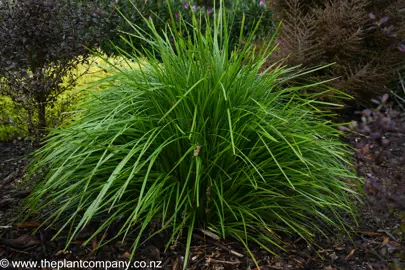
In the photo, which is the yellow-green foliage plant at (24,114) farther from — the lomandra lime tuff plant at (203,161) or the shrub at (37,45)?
the lomandra lime tuff plant at (203,161)

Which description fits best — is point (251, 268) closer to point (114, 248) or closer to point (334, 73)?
point (114, 248)

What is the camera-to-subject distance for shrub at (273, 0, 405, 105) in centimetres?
492

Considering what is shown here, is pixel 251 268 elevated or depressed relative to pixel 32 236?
depressed

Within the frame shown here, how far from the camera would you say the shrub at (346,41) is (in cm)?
492

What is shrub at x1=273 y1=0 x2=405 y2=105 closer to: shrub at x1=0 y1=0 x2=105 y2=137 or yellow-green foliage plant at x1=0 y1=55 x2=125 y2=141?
yellow-green foliage plant at x1=0 y1=55 x2=125 y2=141

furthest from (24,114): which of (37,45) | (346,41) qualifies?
(346,41)

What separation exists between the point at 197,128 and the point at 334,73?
9.24 ft

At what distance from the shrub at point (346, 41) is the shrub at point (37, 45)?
1997mm

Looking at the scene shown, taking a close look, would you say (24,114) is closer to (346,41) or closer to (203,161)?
(203,161)

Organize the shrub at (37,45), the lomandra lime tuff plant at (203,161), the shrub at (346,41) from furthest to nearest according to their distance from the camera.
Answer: the shrub at (346,41), the shrub at (37,45), the lomandra lime tuff plant at (203,161)

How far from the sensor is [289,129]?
118 inches

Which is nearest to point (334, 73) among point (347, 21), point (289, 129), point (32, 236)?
point (347, 21)

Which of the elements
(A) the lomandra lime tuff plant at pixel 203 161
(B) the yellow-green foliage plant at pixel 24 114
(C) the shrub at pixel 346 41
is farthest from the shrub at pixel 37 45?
(C) the shrub at pixel 346 41

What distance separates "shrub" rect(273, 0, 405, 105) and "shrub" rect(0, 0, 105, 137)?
6.55 ft
